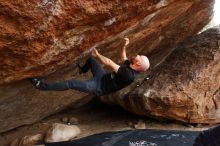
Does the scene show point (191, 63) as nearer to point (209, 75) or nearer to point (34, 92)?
point (209, 75)

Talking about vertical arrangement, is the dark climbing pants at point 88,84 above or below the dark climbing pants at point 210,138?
above

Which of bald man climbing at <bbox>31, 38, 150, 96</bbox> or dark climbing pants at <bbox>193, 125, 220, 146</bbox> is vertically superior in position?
bald man climbing at <bbox>31, 38, 150, 96</bbox>

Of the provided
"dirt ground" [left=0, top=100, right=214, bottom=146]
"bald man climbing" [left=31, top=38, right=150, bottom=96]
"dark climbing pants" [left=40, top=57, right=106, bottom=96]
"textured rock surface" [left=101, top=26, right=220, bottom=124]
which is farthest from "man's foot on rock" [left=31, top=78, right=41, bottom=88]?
"textured rock surface" [left=101, top=26, right=220, bottom=124]

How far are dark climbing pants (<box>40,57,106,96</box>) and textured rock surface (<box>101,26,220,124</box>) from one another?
2.24 m

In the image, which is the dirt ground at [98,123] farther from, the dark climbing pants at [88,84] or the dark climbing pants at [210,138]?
the dark climbing pants at [210,138]

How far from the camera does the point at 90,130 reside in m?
8.88

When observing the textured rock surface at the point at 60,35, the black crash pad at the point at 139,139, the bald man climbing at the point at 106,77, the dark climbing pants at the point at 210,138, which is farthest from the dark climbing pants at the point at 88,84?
the dark climbing pants at the point at 210,138

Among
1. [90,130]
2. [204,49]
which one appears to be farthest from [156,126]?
[204,49]

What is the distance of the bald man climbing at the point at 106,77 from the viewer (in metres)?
5.90

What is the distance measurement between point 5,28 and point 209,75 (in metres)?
5.14

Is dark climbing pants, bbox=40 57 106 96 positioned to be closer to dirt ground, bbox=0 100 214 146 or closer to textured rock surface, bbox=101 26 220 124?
textured rock surface, bbox=101 26 220 124

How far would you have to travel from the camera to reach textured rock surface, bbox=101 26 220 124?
27.5 ft

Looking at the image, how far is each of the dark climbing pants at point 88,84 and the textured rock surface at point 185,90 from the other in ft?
7.35

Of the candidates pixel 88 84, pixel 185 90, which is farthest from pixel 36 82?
pixel 185 90
